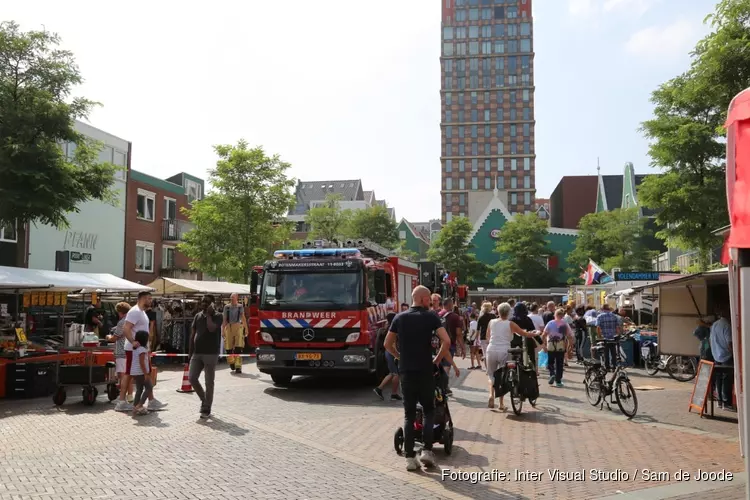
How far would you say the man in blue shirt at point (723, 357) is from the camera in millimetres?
10758

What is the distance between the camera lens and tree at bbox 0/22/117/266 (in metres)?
16.6

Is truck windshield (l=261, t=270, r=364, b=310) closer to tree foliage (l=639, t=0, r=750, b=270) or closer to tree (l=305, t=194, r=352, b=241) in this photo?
tree foliage (l=639, t=0, r=750, b=270)

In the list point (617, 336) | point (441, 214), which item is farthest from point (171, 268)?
point (441, 214)

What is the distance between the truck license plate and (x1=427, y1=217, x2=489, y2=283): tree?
188 ft

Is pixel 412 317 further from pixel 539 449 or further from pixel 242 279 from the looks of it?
pixel 242 279

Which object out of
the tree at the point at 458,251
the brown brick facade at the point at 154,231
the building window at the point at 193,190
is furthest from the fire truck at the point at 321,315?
the tree at the point at 458,251

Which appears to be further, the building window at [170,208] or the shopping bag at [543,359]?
the building window at [170,208]

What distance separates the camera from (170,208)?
131ft

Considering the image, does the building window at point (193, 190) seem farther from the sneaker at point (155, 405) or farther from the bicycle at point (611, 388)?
the bicycle at point (611, 388)

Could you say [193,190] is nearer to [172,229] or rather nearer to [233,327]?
[172,229]

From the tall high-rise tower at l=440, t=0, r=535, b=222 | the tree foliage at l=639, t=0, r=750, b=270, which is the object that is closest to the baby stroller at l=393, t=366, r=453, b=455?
the tree foliage at l=639, t=0, r=750, b=270

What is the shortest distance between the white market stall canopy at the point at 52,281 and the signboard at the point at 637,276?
624 inches

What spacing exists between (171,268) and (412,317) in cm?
3398

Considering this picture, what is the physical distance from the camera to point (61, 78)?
1812 centimetres
